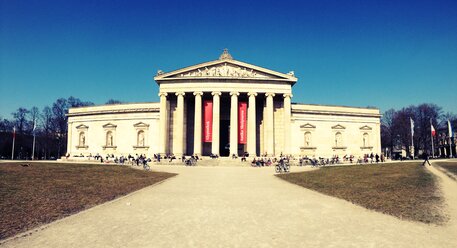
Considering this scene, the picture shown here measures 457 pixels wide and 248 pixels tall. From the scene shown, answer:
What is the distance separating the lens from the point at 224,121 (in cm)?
5962

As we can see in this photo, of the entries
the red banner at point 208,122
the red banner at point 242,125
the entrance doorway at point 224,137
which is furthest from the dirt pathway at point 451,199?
the entrance doorway at point 224,137

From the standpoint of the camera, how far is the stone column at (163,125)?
5139 centimetres

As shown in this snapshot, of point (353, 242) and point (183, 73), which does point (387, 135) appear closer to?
point (183, 73)

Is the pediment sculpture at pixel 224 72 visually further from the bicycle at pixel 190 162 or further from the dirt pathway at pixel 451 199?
the dirt pathway at pixel 451 199

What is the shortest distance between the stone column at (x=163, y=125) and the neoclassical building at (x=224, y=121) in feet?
0.57

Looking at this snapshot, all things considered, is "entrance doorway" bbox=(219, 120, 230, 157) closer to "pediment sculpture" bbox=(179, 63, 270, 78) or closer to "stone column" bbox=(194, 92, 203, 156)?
"stone column" bbox=(194, 92, 203, 156)

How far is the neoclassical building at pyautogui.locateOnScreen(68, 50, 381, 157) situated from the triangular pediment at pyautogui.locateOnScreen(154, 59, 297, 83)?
178mm

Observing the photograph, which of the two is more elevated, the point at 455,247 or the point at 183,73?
the point at 183,73

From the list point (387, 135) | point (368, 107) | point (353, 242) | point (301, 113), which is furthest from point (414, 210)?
point (387, 135)

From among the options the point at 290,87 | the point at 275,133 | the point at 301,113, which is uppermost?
the point at 290,87

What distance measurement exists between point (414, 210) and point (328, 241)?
5340mm

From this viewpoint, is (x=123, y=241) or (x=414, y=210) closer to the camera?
(x=123, y=241)

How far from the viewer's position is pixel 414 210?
35.2 feet

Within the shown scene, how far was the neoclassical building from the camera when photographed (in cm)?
5216
